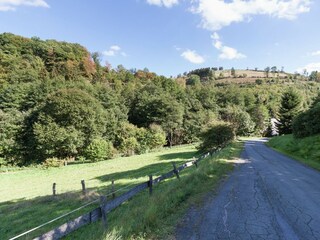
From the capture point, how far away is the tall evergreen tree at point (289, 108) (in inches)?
1849

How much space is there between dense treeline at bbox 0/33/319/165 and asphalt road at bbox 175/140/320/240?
71.4 ft

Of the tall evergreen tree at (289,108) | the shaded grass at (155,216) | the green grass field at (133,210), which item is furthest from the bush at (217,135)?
the tall evergreen tree at (289,108)

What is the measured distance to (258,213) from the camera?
653 cm

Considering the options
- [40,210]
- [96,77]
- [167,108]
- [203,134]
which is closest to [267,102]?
[167,108]

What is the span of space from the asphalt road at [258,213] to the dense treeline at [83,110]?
71.4 ft

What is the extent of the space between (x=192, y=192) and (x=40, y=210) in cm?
795

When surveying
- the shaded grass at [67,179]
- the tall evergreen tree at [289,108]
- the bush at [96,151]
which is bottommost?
the shaded grass at [67,179]

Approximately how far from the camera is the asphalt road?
5.28m

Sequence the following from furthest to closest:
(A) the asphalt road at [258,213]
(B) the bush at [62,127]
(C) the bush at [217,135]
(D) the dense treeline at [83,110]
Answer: (D) the dense treeline at [83,110] < (B) the bush at [62,127] < (C) the bush at [217,135] < (A) the asphalt road at [258,213]

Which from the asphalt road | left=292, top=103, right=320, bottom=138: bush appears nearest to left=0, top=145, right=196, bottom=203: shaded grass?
the asphalt road

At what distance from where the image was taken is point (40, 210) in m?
11.8

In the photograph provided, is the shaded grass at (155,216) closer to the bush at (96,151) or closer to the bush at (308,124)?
the bush at (308,124)

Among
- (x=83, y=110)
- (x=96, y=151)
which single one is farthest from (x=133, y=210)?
(x=83, y=110)

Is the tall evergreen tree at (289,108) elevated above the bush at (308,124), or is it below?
above
